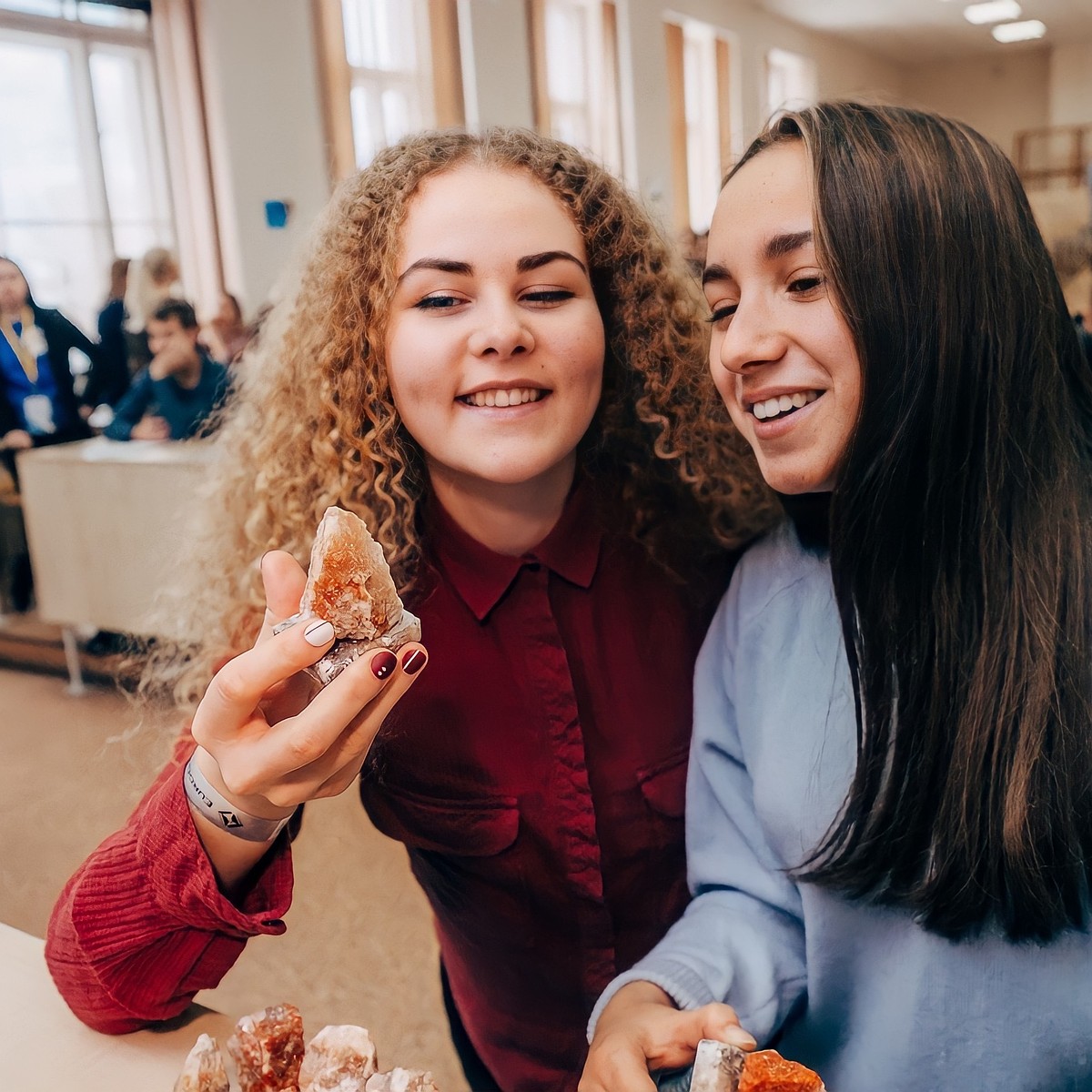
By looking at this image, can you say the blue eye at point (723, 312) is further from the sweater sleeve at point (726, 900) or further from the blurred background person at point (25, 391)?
the blurred background person at point (25, 391)

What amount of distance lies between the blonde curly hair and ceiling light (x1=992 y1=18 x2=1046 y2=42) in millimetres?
811

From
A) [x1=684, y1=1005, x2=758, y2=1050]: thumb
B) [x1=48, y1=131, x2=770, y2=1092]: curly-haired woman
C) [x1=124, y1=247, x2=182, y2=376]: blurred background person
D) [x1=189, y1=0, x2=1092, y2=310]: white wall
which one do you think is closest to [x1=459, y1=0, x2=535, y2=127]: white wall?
[x1=189, y1=0, x2=1092, y2=310]: white wall

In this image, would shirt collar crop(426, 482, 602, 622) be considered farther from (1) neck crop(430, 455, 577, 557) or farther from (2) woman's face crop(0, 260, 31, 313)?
(2) woman's face crop(0, 260, 31, 313)

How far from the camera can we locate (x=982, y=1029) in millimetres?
825

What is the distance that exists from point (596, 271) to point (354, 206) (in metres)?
0.23

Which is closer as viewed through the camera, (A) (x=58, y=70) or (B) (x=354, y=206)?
(A) (x=58, y=70)

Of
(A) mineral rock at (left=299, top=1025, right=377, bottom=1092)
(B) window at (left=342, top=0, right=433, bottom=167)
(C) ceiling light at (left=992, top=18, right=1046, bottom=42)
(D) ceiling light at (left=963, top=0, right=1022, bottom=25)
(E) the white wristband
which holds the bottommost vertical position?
(A) mineral rock at (left=299, top=1025, right=377, bottom=1092)

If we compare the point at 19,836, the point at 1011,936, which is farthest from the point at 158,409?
the point at 1011,936

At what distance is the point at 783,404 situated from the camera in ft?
2.58

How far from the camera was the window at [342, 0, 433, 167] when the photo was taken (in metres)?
1.09

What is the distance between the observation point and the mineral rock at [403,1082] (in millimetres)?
675

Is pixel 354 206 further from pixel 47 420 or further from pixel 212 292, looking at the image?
pixel 47 420

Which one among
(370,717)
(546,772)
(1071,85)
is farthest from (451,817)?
(1071,85)

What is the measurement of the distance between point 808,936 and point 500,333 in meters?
0.59
